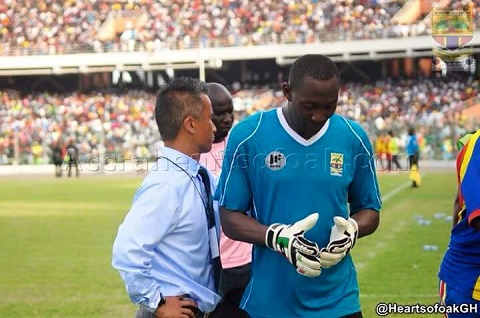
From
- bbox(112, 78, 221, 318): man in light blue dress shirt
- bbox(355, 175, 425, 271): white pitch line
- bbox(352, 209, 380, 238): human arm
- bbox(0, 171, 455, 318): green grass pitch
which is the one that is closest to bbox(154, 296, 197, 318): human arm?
bbox(112, 78, 221, 318): man in light blue dress shirt

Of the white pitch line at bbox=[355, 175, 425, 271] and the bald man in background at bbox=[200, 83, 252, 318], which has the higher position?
the bald man in background at bbox=[200, 83, 252, 318]

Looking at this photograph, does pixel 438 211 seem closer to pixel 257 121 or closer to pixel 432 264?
pixel 432 264

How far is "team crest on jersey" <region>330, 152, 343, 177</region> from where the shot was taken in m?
3.93

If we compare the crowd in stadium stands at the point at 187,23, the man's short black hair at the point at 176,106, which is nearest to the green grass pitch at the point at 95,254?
the man's short black hair at the point at 176,106

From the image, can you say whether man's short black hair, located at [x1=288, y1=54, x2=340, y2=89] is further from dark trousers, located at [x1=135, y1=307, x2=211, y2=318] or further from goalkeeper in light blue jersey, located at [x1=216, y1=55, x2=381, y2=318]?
dark trousers, located at [x1=135, y1=307, x2=211, y2=318]

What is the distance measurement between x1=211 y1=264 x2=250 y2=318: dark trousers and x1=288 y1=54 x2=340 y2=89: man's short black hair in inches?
71.4

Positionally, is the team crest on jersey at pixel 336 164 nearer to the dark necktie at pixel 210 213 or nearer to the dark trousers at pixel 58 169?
the dark necktie at pixel 210 213

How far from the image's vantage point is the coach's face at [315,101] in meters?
3.83

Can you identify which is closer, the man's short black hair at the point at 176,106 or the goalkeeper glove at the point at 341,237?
the goalkeeper glove at the point at 341,237

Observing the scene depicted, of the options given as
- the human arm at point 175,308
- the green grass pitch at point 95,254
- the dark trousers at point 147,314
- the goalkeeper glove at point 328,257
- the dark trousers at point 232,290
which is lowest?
the green grass pitch at point 95,254

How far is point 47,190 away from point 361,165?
25.1 m

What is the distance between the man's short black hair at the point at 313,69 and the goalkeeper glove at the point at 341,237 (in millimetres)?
604

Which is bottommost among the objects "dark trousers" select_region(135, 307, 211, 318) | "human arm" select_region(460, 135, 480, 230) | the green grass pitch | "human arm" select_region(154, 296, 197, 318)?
the green grass pitch

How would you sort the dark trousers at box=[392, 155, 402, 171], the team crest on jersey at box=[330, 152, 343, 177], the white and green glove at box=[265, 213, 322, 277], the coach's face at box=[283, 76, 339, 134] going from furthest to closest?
the dark trousers at box=[392, 155, 402, 171] < the team crest on jersey at box=[330, 152, 343, 177] < the coach's face at box=[283, 76, 339, 134] < the white and green glove at box=[265, 213, 322, 277]
